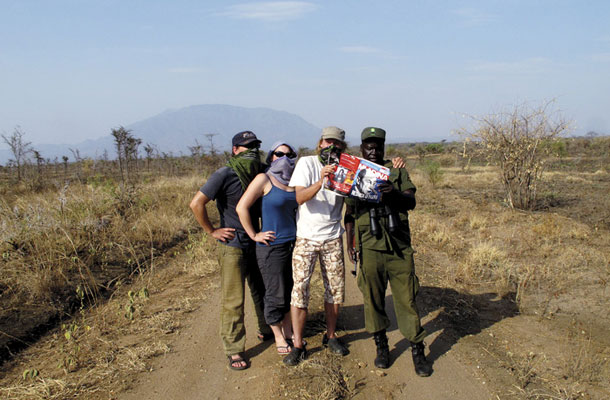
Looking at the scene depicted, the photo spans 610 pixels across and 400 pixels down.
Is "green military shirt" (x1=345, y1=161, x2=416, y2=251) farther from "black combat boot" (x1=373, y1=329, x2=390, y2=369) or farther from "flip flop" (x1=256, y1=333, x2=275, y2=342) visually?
"flip flop" (x1=256, y1=333, x2=275, y2=342)

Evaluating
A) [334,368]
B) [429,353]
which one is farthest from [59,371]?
[429,353]

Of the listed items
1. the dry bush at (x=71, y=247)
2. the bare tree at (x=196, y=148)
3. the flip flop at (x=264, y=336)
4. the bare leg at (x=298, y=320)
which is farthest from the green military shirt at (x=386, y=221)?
the bare tree at (x=196, y=148)

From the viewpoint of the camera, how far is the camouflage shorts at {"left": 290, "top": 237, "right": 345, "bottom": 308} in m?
3.37

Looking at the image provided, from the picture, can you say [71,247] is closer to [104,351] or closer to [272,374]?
[104,351]

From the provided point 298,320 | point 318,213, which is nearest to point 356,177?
point 318,213

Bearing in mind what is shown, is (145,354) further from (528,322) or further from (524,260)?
(524,260)

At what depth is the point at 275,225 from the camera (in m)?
3.38

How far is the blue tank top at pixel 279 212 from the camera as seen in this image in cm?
335

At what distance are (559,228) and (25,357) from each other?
824 centimetres

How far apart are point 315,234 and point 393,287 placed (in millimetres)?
820

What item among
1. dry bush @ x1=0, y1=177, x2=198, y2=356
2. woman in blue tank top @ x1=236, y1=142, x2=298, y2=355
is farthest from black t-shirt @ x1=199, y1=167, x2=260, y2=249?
dry bush @ x1=0, y1=177, x2=198, y2=356

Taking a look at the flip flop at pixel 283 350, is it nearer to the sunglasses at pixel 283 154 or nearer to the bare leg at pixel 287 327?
the bare leg at pixel 287 327

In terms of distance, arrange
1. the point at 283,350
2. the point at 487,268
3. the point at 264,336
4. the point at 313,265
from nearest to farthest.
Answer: the point at 313,265, the point at 283,350, the point at 264,336, the point at 487,268

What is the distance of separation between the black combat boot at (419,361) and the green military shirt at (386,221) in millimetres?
825
